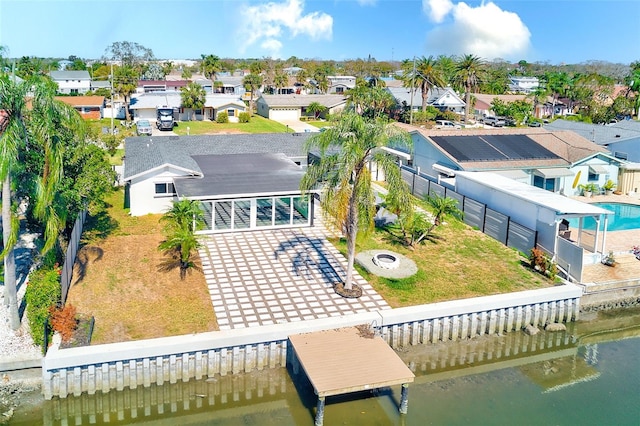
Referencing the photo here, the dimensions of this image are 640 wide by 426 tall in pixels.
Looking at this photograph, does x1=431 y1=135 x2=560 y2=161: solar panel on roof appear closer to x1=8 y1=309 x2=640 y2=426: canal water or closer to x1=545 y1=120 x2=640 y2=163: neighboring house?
x1=545 y1=120 x2=640 y2=163: neighboring house

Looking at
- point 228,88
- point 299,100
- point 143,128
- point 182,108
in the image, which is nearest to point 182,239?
point 143,128

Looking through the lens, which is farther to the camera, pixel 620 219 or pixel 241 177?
pixel 620 219

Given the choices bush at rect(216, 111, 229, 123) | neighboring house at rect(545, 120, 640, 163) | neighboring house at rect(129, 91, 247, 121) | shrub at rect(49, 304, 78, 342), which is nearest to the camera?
shrub at rect(49, 304, 78, 342)

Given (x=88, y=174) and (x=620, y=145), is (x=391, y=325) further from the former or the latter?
(x=620, y=145)

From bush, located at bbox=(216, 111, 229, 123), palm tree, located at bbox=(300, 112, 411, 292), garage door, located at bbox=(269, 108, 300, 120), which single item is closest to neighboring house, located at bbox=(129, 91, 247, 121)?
bush, located at bbox=(216, 111, 229, 123)

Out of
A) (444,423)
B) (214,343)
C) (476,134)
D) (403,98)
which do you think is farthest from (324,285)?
(403,98)

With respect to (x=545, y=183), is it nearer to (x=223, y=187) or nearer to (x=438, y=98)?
(x=223, y=187)
